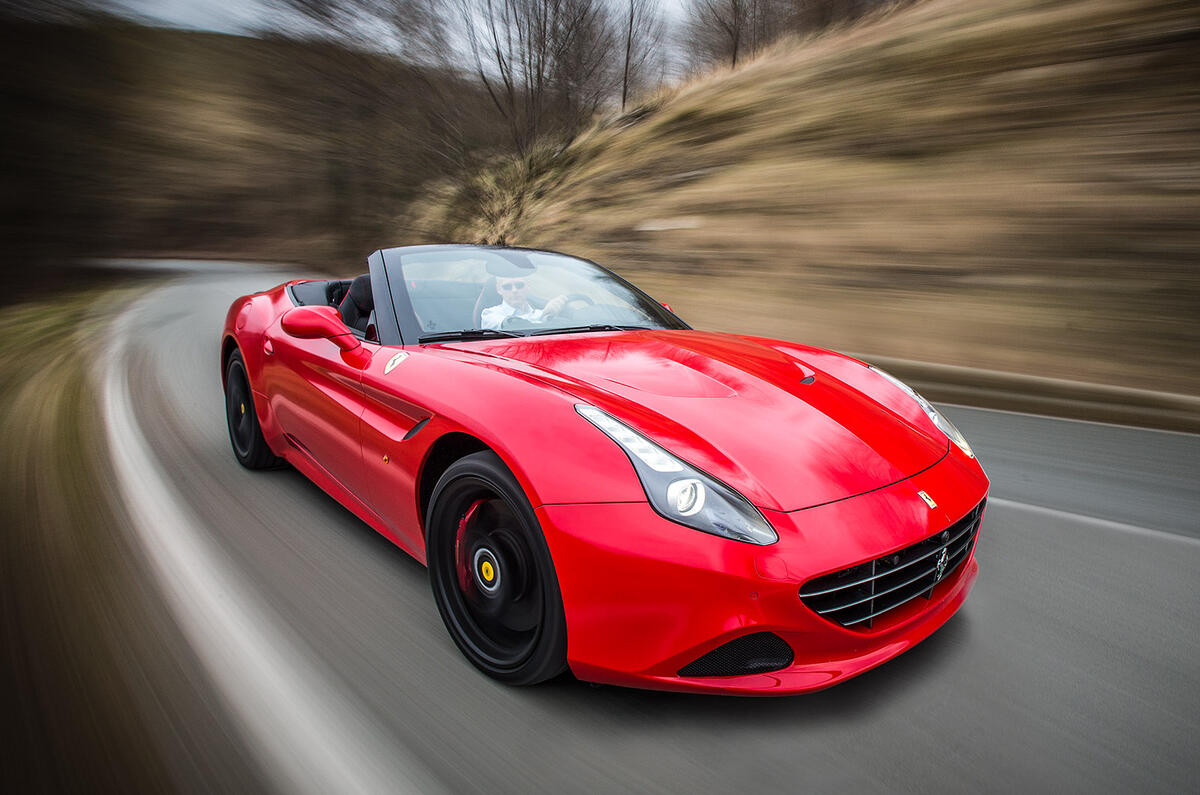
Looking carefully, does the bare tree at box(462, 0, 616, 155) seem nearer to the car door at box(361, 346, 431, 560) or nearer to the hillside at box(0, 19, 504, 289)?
the hillside at box(0, 19, 504, 289)

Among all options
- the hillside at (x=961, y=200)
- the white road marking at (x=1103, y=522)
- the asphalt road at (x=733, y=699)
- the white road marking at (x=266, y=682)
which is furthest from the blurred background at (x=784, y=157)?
the white road marking at (x=266, y=682)

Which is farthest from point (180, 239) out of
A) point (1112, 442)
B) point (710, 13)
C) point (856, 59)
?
point (1112, 442)

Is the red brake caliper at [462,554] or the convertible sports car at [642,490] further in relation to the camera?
the red brake caliper at [462,554]

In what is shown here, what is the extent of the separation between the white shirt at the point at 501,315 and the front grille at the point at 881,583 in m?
1.59

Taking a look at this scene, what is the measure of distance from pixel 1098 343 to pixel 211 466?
5.64m

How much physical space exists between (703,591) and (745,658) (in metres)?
0.20

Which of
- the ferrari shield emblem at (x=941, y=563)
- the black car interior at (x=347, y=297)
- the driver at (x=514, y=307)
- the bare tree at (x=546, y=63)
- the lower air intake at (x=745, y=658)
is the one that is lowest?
the lower air intake at (x=745, y=658)

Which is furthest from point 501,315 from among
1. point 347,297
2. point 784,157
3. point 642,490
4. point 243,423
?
point 784,157

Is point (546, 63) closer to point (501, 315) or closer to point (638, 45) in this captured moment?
point (638, 45)

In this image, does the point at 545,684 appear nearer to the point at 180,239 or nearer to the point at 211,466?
the point at 211,466

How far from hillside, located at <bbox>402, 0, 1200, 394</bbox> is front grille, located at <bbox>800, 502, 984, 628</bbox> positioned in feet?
12.7

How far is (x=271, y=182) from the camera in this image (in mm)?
39250

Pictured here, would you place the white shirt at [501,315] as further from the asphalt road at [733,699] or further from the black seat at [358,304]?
the asphalt road at [733,699]

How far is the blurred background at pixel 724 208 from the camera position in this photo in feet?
7.71
